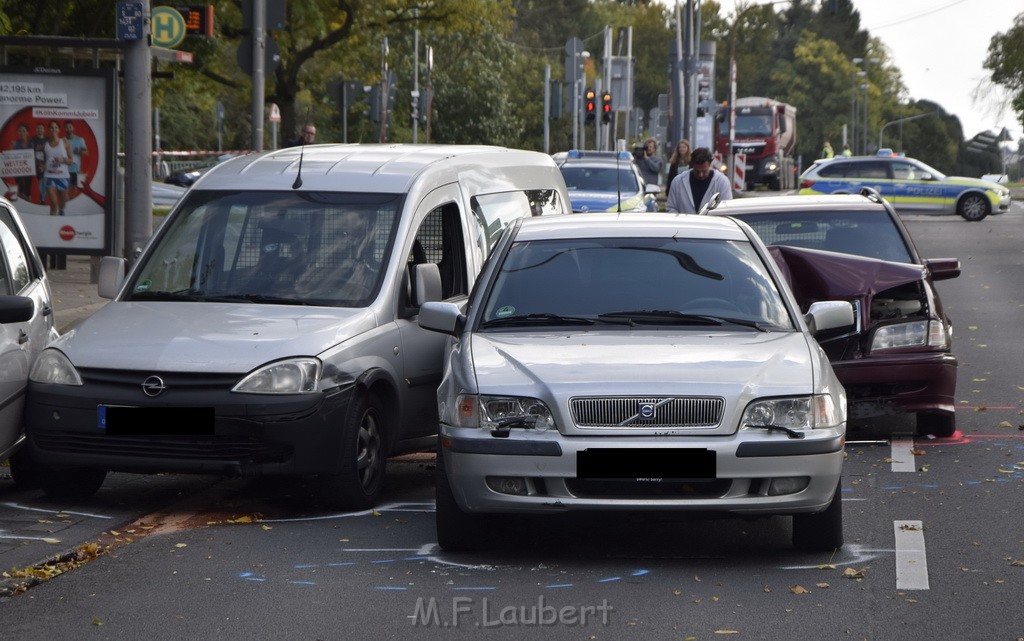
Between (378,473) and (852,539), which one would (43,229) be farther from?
(852,539)

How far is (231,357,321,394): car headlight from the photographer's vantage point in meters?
7.55

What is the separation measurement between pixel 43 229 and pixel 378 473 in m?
11.1

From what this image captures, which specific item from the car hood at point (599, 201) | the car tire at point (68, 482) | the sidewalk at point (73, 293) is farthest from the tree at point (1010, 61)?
the car tire at point (68, 482)

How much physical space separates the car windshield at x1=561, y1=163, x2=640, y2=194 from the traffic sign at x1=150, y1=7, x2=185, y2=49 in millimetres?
10693

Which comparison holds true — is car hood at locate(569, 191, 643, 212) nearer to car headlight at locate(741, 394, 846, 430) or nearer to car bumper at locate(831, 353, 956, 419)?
car bumper at locate(831, 353, 956, 419)

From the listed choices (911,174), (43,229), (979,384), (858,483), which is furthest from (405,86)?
(858,483)

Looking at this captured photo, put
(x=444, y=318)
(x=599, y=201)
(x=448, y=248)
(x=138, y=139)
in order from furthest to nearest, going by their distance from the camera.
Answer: (x=599, y=201) < (x=138, y=139) < (x=448, y=248) < (x=444, y=318)

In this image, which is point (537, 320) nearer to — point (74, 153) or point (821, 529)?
point (821, 529)

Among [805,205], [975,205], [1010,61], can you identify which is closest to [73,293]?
[805,205]

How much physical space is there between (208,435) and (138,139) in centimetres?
741

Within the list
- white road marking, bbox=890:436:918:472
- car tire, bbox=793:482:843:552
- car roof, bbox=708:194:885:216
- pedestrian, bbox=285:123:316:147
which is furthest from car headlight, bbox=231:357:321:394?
pedestrian, bbox=285:123:316:147

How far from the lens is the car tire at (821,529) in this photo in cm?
675

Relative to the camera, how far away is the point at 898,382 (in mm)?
9758

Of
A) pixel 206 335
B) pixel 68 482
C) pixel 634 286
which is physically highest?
pixel 634 286
